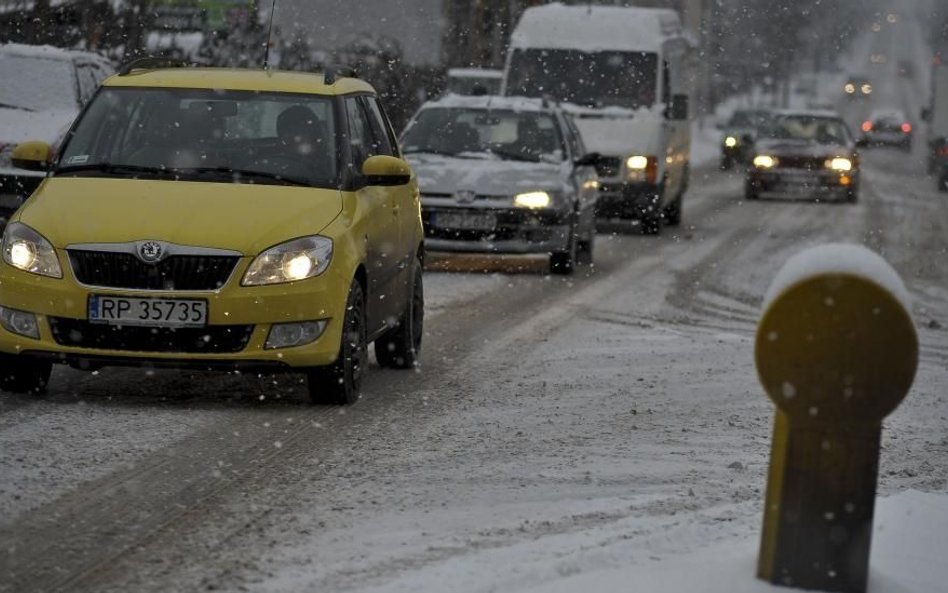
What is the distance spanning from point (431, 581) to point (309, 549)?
61cm

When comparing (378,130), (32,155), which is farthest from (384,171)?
(32,155)

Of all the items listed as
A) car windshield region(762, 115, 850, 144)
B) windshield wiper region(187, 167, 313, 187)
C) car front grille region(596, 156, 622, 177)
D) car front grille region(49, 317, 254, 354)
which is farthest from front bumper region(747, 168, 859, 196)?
car front grille region(49, 317, 254, 354)

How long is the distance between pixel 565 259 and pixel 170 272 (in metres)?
9.66

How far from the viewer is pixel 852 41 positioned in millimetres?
183000

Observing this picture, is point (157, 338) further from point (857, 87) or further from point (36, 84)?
point (857, 87)

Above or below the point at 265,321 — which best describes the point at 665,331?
below

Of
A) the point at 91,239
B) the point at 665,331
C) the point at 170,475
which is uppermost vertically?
the point at 91,239

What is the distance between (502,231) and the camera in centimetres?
1783

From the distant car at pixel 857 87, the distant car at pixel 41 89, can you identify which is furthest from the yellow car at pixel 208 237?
the distant car at pixel 857 87

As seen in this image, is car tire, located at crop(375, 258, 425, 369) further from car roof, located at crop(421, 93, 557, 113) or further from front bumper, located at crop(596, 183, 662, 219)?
front bumper, located at crop(596, 183, 662, 219)

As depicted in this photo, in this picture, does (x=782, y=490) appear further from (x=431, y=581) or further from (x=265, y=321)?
(x=265, y=321)

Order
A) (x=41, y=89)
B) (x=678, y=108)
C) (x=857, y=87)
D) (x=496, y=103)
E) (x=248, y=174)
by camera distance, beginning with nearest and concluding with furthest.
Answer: (x=248, y=174), (x=496, y=103), (x=41, y=89), (x=678, y=108), (x=857, y=87)

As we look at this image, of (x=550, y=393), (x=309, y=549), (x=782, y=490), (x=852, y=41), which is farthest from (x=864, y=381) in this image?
(x=852, y=41)

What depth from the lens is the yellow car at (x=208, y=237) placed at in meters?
8.66
